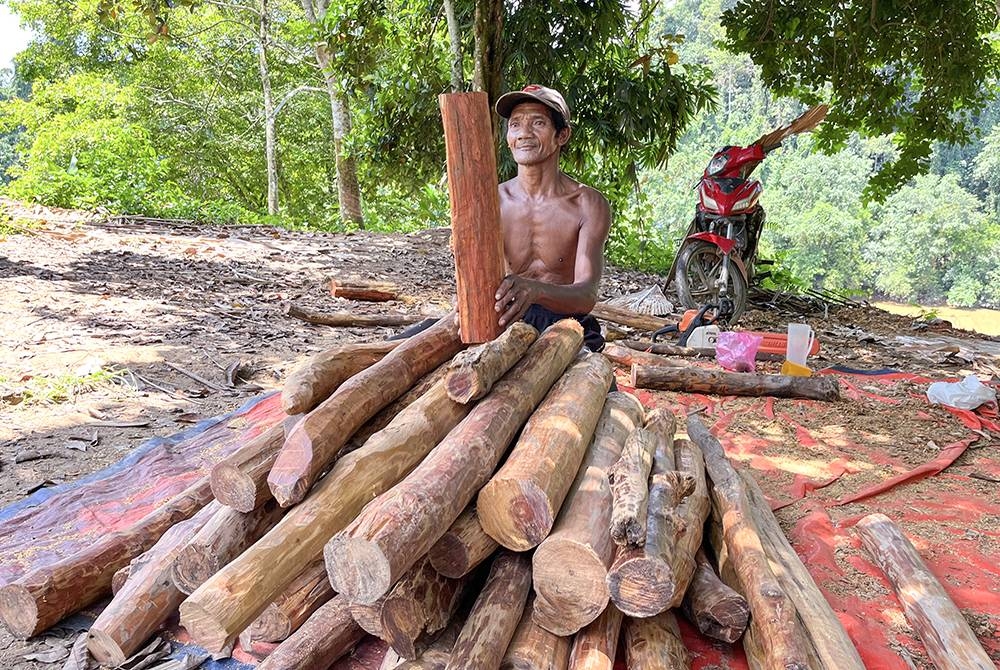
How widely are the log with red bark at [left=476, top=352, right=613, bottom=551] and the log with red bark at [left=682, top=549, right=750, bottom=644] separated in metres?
0.48

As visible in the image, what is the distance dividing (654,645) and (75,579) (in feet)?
5.85

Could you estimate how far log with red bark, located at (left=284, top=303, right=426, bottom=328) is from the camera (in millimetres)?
6195

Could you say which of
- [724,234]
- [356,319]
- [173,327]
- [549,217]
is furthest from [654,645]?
[724,234]

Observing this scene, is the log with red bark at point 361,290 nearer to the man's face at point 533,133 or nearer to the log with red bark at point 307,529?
the man's face at point 533,133

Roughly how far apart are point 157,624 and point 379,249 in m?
8.15

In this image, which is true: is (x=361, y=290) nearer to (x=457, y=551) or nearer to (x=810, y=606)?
(x=457, y=551)

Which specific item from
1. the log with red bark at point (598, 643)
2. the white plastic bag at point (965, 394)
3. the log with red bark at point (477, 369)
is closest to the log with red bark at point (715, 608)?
the log with red bark at point (598, 643)

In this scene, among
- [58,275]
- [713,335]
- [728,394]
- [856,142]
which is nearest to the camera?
[728,394]

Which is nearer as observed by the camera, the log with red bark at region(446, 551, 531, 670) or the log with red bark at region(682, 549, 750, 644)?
the log with red bark at region(446, 551, 531, 670)

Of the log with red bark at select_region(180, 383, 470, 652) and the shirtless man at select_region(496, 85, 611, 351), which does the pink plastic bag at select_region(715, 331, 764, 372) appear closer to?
the shirtless man at select_region(496, 85, 611, 351)

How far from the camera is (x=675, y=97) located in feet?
24.7

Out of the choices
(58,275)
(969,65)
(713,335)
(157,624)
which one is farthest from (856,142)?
(157,624)

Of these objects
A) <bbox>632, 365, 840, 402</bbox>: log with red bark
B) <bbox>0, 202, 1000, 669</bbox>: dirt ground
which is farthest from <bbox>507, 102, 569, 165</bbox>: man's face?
<bbox>0, 202, 1000, 669</bbox>: dirt ground

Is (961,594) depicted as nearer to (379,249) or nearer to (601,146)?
(601,146)
